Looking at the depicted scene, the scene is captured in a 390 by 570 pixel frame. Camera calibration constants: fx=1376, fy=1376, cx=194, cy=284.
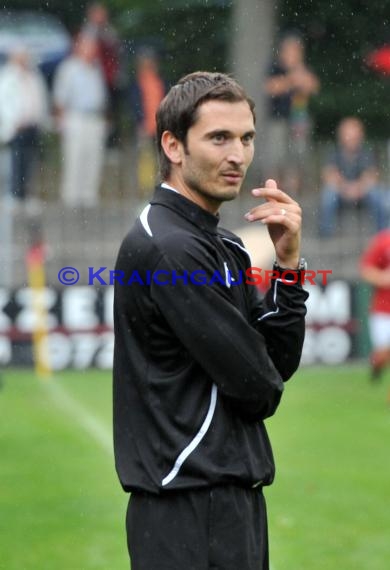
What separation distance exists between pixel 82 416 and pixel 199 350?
27.4 feet

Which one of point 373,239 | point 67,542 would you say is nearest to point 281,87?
point 373,239

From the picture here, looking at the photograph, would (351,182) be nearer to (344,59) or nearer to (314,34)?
(314,34)

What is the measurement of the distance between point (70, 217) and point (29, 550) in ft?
36.5

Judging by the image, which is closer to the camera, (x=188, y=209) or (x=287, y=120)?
(x=188, y=209)

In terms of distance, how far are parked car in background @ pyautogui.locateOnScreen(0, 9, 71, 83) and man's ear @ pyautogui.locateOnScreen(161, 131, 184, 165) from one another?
13.3 meters

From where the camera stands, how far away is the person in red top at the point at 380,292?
1307cm

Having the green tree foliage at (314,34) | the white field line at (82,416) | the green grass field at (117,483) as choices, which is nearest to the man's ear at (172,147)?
the green grass field at (117,483)

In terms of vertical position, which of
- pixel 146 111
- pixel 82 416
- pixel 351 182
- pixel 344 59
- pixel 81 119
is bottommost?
pixel 82 416

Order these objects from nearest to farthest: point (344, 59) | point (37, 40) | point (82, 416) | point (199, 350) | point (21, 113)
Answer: point (199, 350), point (82, 416), point (21, 113), point (37, 40), point (344, 59)

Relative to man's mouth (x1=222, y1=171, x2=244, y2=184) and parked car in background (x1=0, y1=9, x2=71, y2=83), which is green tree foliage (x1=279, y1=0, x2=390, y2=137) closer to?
parked car in background (x1=0, y1=9, x2=71, y2=83)

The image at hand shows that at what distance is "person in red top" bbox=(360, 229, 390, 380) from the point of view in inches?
515

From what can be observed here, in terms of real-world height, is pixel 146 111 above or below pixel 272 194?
above

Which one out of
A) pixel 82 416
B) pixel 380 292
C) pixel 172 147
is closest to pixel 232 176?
pixel 172 147

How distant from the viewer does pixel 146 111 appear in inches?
691
